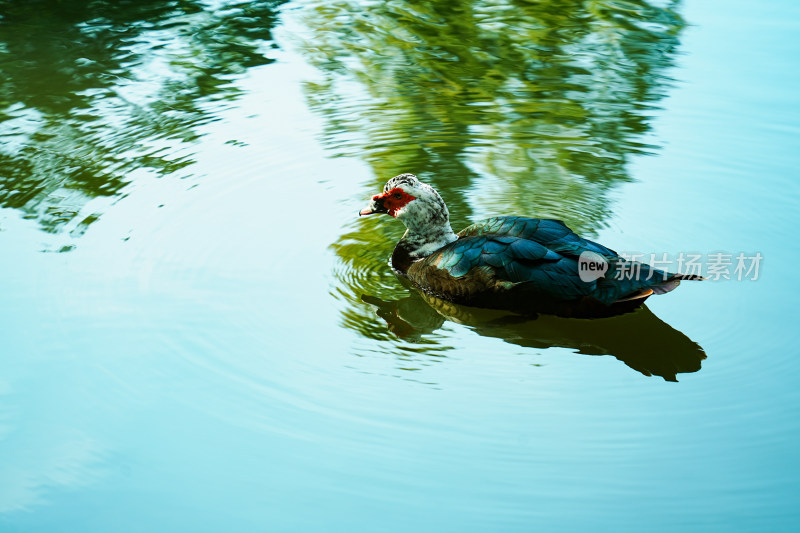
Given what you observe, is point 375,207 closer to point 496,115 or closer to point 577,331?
point 577,331

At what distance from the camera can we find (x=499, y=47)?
9422 mm

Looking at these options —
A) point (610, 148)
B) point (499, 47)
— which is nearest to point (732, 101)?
point (610, 148)

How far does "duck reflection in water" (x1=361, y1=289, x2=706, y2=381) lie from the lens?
493 cm

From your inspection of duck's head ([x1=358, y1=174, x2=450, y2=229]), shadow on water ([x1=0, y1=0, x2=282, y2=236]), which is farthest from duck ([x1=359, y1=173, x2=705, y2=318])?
shadow on water ([x1=0, y1=0, x2=282, y2=236])

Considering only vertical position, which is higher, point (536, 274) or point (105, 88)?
point (536, 274)

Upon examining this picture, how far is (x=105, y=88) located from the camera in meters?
8.63

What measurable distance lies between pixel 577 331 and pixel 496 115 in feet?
10.5

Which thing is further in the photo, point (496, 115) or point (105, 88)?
point (105, 88)

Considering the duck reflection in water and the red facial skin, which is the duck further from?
the red facial skin

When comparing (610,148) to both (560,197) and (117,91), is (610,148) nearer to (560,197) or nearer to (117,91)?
(560,197)

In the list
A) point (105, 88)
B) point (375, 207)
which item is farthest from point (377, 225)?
point (105, 88)

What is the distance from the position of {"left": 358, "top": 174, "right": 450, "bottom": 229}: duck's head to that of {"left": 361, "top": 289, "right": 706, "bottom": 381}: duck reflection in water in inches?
24.3

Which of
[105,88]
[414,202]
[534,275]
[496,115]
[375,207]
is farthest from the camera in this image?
[105,88]

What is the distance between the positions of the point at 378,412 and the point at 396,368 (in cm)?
43
